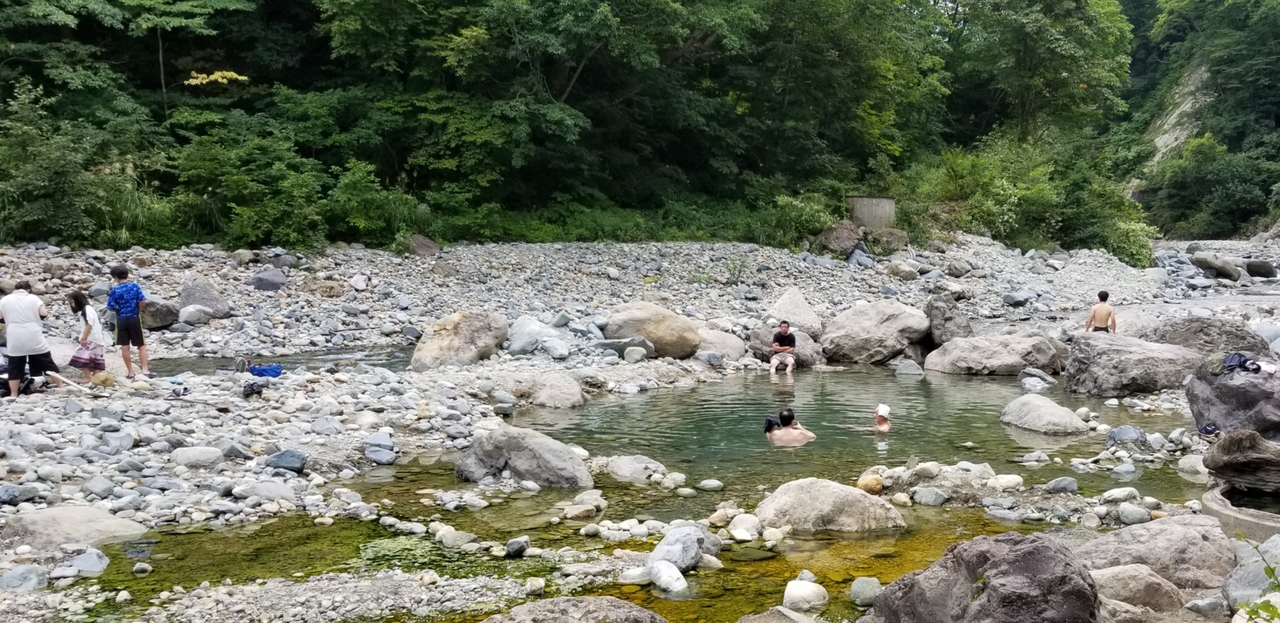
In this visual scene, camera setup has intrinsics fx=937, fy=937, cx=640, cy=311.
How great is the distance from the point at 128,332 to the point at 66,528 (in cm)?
619

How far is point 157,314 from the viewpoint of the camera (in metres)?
15.0

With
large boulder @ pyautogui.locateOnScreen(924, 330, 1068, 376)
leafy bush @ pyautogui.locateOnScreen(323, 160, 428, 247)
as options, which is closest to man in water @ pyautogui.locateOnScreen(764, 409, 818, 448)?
large boulder @ pyautogui.locateOnScreen(924, 330, 1068, 376)

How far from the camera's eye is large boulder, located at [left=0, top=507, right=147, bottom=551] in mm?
5871

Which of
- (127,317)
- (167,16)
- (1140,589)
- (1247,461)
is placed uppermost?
(167,16)

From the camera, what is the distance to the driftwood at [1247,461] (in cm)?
600

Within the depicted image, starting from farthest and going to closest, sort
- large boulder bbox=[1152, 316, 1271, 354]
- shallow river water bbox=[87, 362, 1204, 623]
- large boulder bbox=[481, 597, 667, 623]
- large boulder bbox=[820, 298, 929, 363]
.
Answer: large boulder bbox=[820, 298, 929, 363] < large boulder bbox=[1152, 316, 1271, 354] < shallow river water bbox=[87, 362, 1204, 623] < large boulder bbox=[481, 597, 667, 623]

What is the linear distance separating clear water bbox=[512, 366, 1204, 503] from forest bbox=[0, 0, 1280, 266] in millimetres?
11013

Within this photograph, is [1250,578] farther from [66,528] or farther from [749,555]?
[66,528]

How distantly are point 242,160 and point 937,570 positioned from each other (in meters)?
20.1

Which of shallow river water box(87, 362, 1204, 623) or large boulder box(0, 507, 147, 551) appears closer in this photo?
shallow river water box(87, 362, 1204, 623)

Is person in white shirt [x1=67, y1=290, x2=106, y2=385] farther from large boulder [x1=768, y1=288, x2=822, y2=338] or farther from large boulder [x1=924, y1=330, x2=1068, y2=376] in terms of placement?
large boulder [x1=924, y1=330, x2=1068, y2=376]

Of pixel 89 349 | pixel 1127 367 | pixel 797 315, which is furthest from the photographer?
pixel 797 315

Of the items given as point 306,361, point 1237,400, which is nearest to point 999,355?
point 1237,400

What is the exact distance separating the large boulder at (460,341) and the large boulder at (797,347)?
421 cm
